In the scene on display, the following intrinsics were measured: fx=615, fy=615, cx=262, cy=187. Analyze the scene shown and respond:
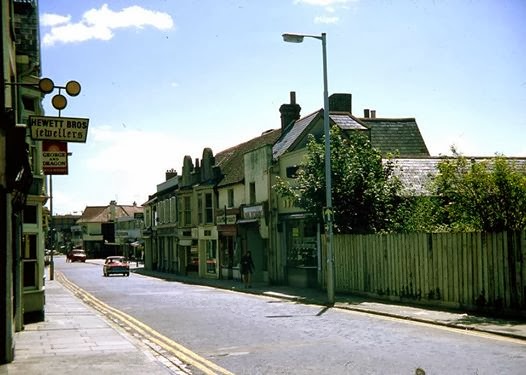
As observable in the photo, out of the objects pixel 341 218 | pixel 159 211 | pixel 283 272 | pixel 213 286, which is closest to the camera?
pixel 341 218

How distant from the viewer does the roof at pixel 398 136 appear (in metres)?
35.9

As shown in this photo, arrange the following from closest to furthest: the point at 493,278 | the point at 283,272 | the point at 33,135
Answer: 1. the point at 33,135
2. the point at 493,278
3. the point at 283,272

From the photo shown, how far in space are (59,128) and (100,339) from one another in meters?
4.81

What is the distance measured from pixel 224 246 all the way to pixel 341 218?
1598 cm

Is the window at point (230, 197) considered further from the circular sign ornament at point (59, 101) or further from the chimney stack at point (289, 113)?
the circular sign ornament at point (59, 101)

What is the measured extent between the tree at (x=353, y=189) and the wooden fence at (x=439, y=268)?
1.11 metres

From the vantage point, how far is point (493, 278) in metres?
15.2

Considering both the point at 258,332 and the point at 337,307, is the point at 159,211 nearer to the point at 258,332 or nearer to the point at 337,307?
the point at 337,307

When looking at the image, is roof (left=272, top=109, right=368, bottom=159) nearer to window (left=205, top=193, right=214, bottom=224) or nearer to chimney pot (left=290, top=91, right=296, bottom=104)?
chimney pot (left=290, top=91, right=296, bottom=104)

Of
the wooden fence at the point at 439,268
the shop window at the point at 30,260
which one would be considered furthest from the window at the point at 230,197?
the shop window at the point at 30,260

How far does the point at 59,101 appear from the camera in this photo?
11820mm

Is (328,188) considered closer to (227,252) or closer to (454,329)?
(454,329)

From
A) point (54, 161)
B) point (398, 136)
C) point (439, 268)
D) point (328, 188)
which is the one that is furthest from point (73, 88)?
point (398, 136)

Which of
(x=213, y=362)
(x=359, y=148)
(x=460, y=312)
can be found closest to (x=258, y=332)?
(x=213, y=362)
